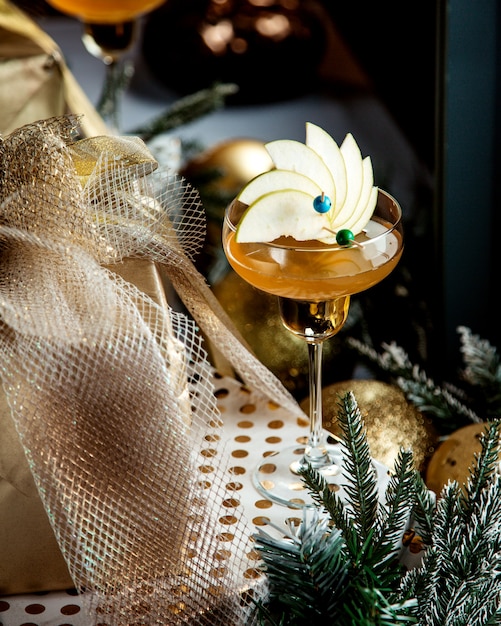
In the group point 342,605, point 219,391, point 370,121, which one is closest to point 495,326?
point 219,391

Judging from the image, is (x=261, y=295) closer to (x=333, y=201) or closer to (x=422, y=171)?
(x=333, y=201)

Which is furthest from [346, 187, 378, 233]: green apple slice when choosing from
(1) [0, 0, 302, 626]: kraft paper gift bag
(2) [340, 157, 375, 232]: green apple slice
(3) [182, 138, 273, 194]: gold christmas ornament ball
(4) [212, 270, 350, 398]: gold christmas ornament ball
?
(3) [182, 138, 273, 194]: gold christmas ornament ball

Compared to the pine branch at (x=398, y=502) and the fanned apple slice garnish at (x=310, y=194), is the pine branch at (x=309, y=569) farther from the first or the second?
the fanned apple slice garnish at (x=310, y=194)

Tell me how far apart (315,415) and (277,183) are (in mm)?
189

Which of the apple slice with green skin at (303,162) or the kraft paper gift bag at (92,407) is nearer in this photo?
the kraft paper gift bag at (92,407)

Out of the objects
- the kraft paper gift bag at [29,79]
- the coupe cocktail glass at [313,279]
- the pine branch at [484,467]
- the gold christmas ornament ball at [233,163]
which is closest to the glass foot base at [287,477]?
the coupe cocktail glass at [313,279]

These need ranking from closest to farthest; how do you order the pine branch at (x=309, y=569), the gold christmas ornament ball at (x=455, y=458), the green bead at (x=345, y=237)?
the pine branch at (x=309, y=569) → the green bead at (x=345, y=237) → the gold christmas ornament ball at (x=455, y=458)

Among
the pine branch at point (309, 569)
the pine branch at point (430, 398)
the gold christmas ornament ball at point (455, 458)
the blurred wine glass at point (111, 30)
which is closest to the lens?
the pine branch at point (309, 569)

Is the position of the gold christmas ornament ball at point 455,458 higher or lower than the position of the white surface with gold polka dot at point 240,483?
lower

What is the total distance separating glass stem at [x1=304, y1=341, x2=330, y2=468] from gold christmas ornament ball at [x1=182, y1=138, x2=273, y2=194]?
0.53 m

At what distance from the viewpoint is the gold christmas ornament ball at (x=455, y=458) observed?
0.75 metres

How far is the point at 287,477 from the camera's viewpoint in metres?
0.71

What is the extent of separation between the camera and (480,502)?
592 mm

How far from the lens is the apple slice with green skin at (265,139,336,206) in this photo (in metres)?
0.66
